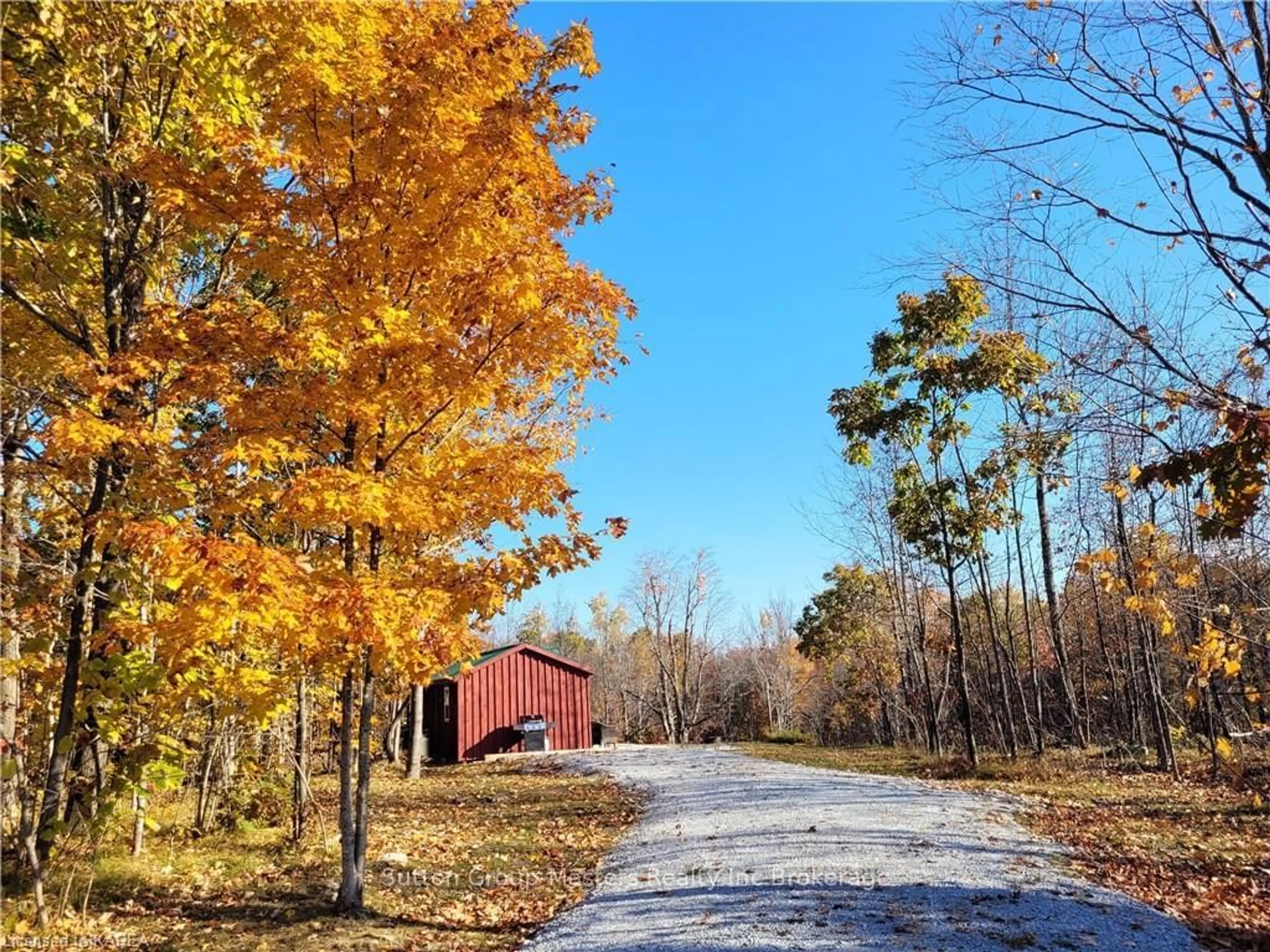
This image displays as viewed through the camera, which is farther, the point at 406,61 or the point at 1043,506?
the point at 1043,506

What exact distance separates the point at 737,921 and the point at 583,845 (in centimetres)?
358

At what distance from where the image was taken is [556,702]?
2536 cm

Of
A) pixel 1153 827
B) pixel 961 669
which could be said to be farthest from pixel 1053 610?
pixel 1153 827

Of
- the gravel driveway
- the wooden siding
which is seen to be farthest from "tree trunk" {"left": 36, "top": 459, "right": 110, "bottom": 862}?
the wooden siding

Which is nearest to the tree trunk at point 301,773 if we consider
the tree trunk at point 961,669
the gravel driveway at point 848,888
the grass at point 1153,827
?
the gravel driveway at point 848,888

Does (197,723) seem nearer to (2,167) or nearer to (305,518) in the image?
(305,518)

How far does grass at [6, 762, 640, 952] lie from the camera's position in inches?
227

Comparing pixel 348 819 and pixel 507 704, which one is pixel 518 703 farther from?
pixel 348 819

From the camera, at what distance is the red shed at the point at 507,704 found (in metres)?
23.2

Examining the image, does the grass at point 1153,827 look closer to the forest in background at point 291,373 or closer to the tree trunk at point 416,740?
the forest in background at point 291,373

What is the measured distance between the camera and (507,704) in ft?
79.3

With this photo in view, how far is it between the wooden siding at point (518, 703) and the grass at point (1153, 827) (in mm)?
11630

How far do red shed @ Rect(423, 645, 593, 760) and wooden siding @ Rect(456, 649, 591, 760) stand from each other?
0.02m

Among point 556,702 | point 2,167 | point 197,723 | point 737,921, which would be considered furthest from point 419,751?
point 2,167
